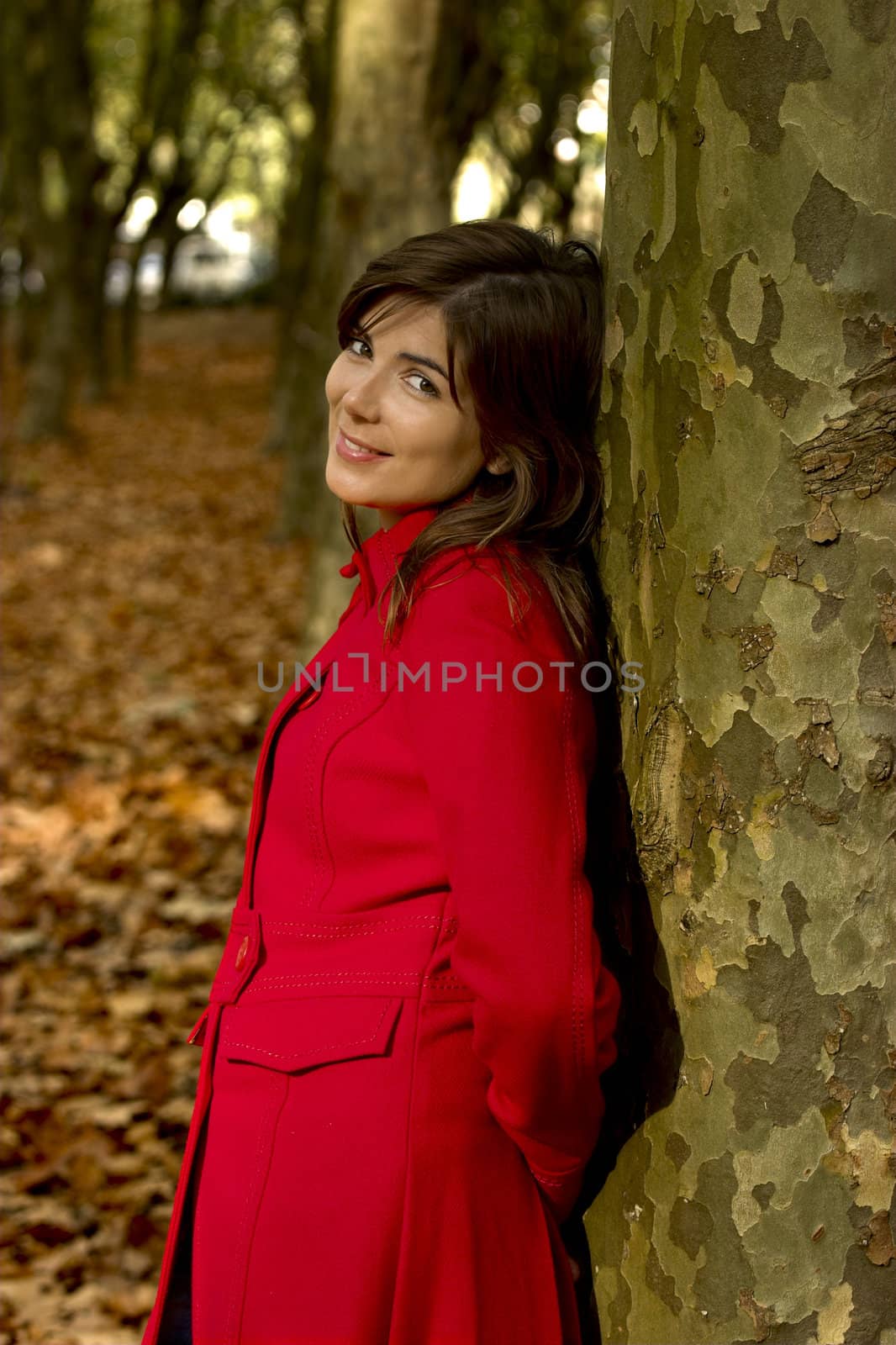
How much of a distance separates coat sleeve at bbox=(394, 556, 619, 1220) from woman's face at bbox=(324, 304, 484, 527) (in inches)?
11.8

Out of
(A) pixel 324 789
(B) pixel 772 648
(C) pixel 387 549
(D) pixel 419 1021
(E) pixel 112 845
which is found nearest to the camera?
(B) pixel 772 648

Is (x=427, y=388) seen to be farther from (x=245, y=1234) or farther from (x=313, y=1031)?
(x=245, y=1234)

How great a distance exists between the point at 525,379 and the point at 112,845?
4146 mm

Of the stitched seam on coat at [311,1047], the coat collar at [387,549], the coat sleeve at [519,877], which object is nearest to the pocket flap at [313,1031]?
the stitched seam on coat at [311,1047]

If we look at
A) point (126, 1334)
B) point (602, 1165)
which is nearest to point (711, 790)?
point (602, 1165)

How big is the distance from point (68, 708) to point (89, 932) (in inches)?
105

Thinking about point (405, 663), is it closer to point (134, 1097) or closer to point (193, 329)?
point (134, 1097)

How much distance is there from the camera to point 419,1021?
151 centimetres

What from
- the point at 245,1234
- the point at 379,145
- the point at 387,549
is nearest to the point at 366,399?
the point at 387,549

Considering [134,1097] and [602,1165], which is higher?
[602,1165]

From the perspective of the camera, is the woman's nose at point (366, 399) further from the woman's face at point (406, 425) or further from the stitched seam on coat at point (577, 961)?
the stitched seam on coat at point (577, 961)

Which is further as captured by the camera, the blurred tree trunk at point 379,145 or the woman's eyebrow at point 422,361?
the blurred tree trunk at point 379,145

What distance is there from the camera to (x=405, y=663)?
60.1 inches

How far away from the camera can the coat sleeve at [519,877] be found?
1.37 metres
